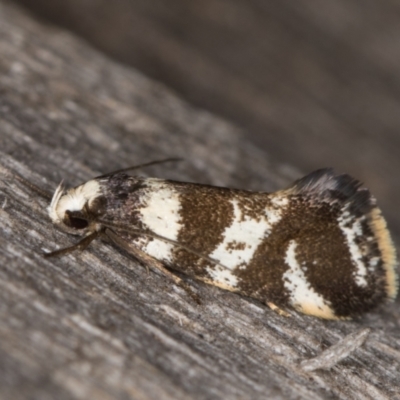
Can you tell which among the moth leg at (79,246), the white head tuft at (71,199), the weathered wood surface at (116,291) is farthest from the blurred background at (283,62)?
the moth leg at (79,246)

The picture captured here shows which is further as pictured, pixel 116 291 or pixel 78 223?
pixel 78 223

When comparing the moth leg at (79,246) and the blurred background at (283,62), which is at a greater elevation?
the blurred background at (283,62)

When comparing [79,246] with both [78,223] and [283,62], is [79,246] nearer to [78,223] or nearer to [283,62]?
[78,223]

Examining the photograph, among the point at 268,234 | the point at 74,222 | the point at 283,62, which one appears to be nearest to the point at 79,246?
the point at 74,222

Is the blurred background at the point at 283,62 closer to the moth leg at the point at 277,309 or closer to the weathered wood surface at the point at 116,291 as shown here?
the weathered wood surface at the point at 116,291

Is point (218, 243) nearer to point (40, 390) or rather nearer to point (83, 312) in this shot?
point (83, 312)

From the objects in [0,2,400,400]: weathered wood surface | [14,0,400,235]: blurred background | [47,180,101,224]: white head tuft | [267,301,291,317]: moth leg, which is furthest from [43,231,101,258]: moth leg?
[14,0,400,235]: blurred background
